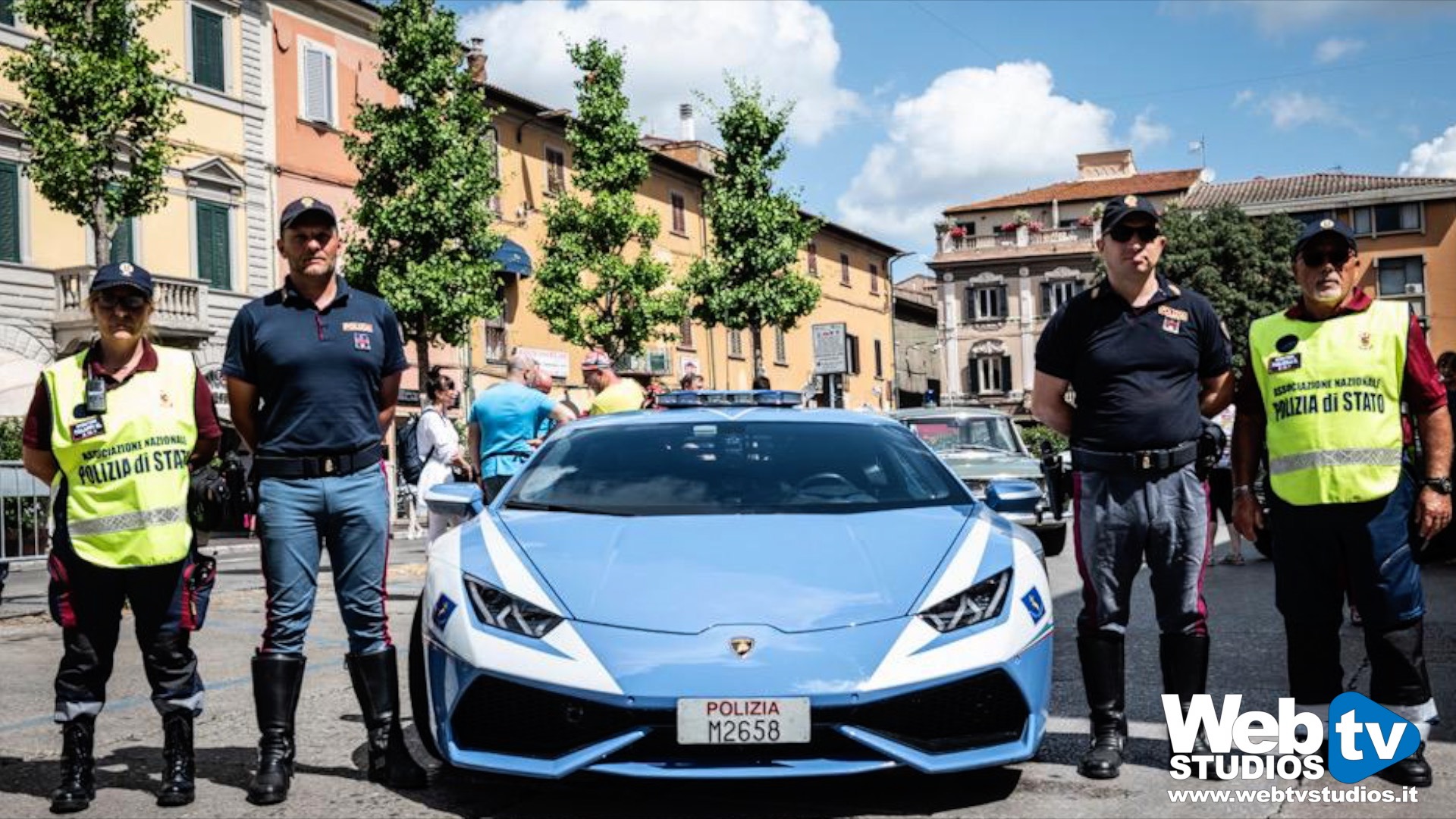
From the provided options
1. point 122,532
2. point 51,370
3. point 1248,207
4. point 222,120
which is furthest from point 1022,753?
point 1248,207

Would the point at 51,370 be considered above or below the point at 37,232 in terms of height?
below

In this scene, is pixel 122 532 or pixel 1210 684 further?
pixel 1210 684

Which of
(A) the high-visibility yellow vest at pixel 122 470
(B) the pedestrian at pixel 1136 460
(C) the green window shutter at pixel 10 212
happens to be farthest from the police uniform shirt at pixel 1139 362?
(C) the green window shutter at pixel 10 212

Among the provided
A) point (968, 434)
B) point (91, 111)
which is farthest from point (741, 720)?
point (91, 111)

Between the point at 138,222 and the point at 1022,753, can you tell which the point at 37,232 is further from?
the point at 1022,753

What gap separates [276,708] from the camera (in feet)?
15.4

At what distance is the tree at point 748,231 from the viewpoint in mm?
35312

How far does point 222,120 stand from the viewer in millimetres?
27531

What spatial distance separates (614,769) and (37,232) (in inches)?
894

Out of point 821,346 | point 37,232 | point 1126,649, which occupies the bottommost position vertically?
point 1126,649

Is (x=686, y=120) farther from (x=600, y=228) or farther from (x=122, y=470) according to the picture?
(x=122, y=470)

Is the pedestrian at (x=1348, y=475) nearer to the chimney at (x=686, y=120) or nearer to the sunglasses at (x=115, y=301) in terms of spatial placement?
the sunglasses at (x=115, y=301)

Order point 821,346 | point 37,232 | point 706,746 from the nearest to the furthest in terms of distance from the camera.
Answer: point 706,746
point 821,346
point 37,232

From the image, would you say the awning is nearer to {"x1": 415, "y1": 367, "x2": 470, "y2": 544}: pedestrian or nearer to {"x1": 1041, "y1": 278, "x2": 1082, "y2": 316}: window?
{"x1": 415, "y1": 367, "x2": 470, "y2": 544}: pedestrian
